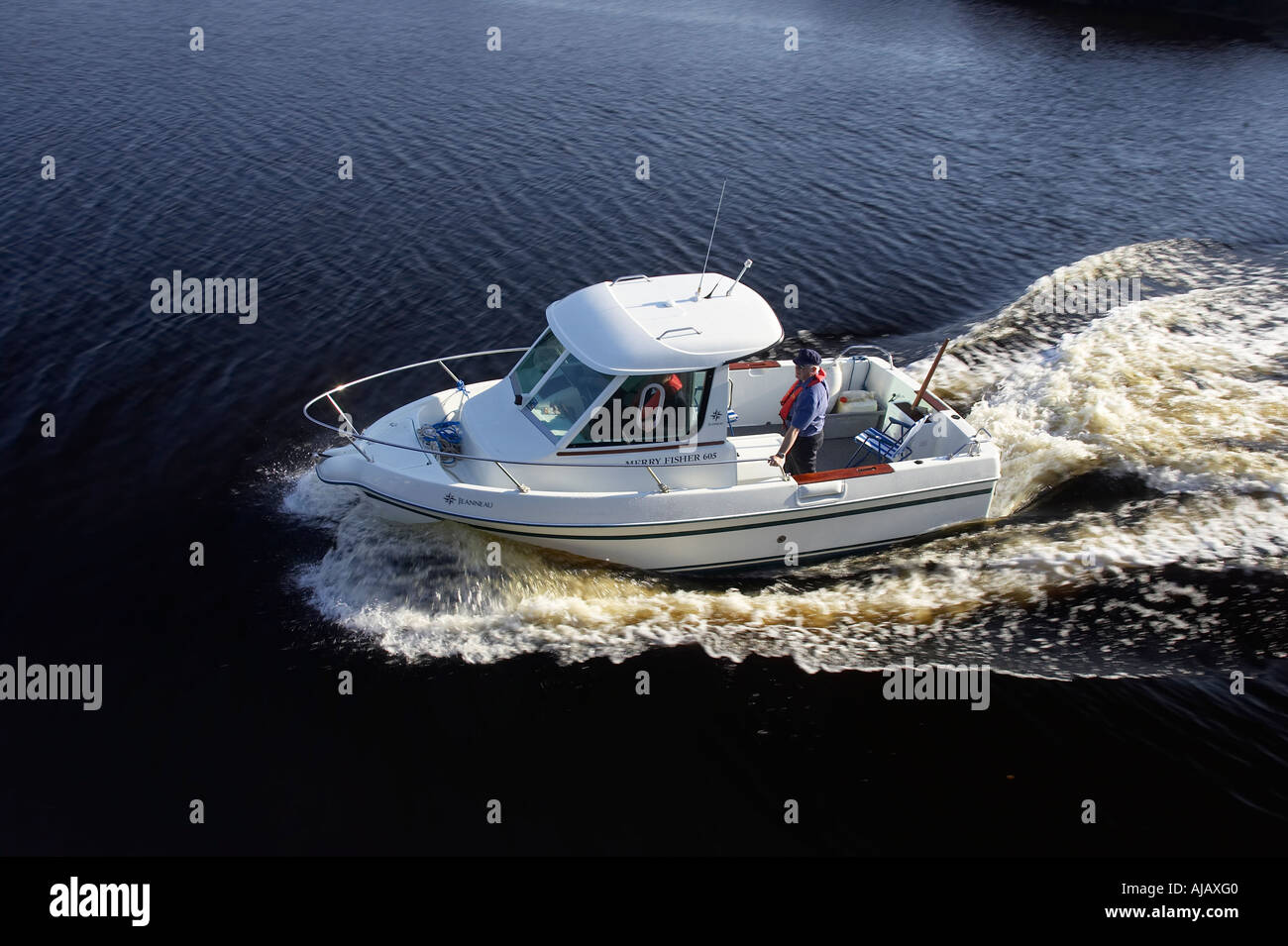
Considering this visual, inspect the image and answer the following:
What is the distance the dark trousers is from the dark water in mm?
1713

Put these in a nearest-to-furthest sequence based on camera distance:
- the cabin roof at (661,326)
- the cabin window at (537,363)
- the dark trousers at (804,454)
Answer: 1. the cabin roof at (661,326)
2. the cabin window at (537,363)
3. the dark trousers at (804,454)

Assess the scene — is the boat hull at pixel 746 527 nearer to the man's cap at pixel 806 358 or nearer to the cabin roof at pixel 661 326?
the man's cap at pixel 806 358

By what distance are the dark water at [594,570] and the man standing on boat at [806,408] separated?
1.88 m

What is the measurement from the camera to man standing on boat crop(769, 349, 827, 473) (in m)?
11.9

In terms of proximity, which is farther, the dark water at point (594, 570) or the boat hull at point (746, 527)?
the boat hull at point (746, 527)

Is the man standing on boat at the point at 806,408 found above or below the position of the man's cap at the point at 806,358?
below

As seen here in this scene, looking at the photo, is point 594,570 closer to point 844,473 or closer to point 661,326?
point 661,326

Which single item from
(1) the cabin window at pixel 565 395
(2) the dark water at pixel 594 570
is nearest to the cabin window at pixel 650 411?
(1) the cabin window at pixel 565 395

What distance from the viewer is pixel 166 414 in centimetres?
1548

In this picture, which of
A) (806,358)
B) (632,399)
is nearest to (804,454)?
(806,358)

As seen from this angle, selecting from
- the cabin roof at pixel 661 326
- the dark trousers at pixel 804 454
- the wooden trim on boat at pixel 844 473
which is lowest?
the wooden trim on boat at pixel 844 473

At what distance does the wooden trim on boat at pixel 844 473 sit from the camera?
12.0 meters

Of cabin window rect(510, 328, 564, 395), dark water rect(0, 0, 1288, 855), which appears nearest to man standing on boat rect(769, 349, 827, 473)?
dark water rect(0, 0, 1288, 855)

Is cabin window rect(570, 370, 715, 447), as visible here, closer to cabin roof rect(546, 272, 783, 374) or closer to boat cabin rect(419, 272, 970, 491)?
boat cabin rect(419, 272, 970, 491)
